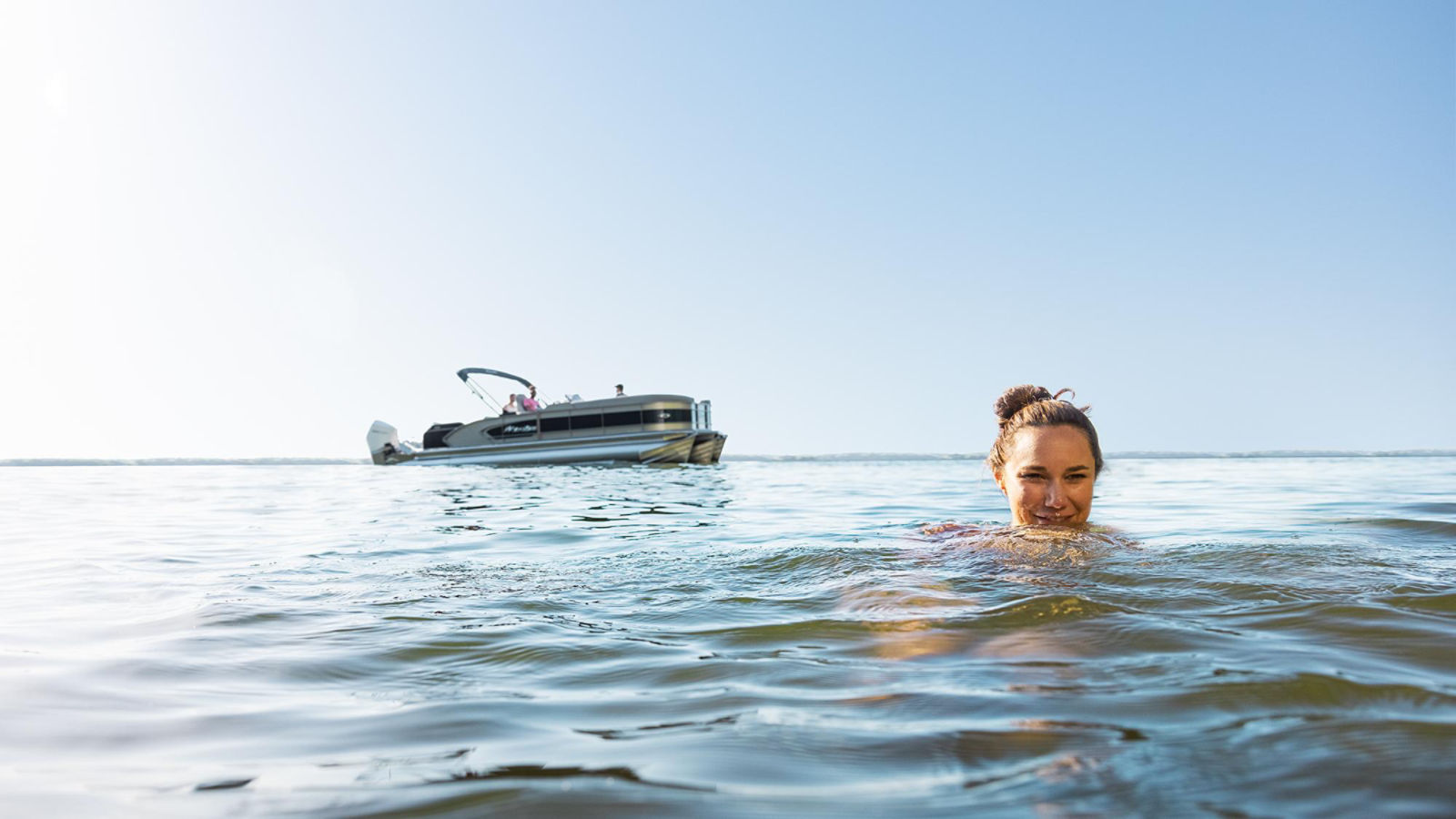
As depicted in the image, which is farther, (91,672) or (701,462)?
(701,462)

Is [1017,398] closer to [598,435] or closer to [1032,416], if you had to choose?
[1032,416]

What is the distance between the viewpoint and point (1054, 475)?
482 cm

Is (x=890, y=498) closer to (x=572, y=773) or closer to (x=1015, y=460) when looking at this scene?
(x=1015, y=460)

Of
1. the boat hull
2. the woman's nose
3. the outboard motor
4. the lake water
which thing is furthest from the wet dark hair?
the outboard motor

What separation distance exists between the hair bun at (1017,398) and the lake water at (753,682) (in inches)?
38.5

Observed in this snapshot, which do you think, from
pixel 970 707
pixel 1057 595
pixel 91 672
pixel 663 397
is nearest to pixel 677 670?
pixel 970 707

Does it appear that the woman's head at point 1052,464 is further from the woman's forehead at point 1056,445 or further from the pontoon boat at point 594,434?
the pontoon boat at point 594,434

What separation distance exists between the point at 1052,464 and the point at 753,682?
9.74 feet

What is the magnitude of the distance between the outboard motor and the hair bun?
138ft

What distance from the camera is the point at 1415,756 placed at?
165 centimetres

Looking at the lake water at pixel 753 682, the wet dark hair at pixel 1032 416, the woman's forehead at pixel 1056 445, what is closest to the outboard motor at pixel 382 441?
the lake water at pixel 753 682

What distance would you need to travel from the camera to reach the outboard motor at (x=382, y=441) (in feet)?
144

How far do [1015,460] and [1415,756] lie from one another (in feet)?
11.3

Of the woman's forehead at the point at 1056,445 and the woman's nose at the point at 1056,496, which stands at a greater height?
the woman's forehead at the point at 1056,445
